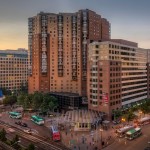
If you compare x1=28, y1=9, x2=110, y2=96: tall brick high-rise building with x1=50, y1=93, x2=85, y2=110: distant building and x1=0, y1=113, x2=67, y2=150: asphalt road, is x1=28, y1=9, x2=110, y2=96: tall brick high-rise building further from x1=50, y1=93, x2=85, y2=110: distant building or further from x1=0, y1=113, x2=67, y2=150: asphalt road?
x1=0, y1=113, x2=67, y2=150: asphalt road

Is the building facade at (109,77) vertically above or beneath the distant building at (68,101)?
above

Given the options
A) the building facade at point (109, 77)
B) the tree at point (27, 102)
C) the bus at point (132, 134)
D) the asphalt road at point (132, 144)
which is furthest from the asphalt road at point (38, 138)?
the building facade at point (109, 77)

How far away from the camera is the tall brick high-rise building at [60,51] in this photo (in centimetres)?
15550

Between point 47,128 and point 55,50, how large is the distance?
218 feet

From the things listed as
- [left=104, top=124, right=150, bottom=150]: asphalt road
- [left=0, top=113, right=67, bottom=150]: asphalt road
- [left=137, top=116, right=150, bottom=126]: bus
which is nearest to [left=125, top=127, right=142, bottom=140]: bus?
[left=104, top=124, right=150, bottom=150]: asphalt road

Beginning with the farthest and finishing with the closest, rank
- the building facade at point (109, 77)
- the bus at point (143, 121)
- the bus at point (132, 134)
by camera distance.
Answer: the building facade at point (109, 77), the bus at point (143, 121), the bus at point (132, 134)

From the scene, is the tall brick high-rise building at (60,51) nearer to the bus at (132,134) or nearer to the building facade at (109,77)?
the building facade at (109,77)

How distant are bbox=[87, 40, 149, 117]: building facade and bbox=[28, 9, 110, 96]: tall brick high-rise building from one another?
32224 millimetres

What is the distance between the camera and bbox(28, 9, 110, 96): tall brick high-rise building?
510 feet

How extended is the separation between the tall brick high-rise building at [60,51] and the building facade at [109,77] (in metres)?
32.2

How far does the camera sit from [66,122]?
107062mm

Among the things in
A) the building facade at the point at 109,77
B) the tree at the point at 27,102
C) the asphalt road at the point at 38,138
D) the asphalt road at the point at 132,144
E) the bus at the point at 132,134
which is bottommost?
the asphalt road at the point at 132,144

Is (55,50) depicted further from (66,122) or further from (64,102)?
(66,122)

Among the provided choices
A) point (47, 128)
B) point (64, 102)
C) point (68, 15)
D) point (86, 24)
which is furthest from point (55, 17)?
point (47, 128)
